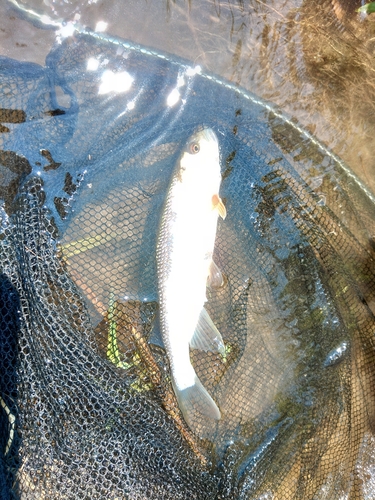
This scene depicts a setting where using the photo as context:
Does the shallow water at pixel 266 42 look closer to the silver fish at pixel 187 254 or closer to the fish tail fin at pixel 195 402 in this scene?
the silver fish at pixel 187 254

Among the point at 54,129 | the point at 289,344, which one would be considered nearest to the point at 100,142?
the point at 54,129

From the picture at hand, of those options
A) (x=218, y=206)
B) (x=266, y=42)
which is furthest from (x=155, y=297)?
(x=266, y=42)

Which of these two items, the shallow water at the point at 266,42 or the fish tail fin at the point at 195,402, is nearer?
the fish tail fin at the point at 195,402

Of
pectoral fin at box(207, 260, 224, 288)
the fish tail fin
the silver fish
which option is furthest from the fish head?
the fish tail fin

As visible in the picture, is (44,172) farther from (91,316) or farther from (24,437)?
(24,437)

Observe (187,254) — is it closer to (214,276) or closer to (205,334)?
(214,276)

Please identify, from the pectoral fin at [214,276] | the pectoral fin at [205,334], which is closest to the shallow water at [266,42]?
the pectoral fin at [214,276]
